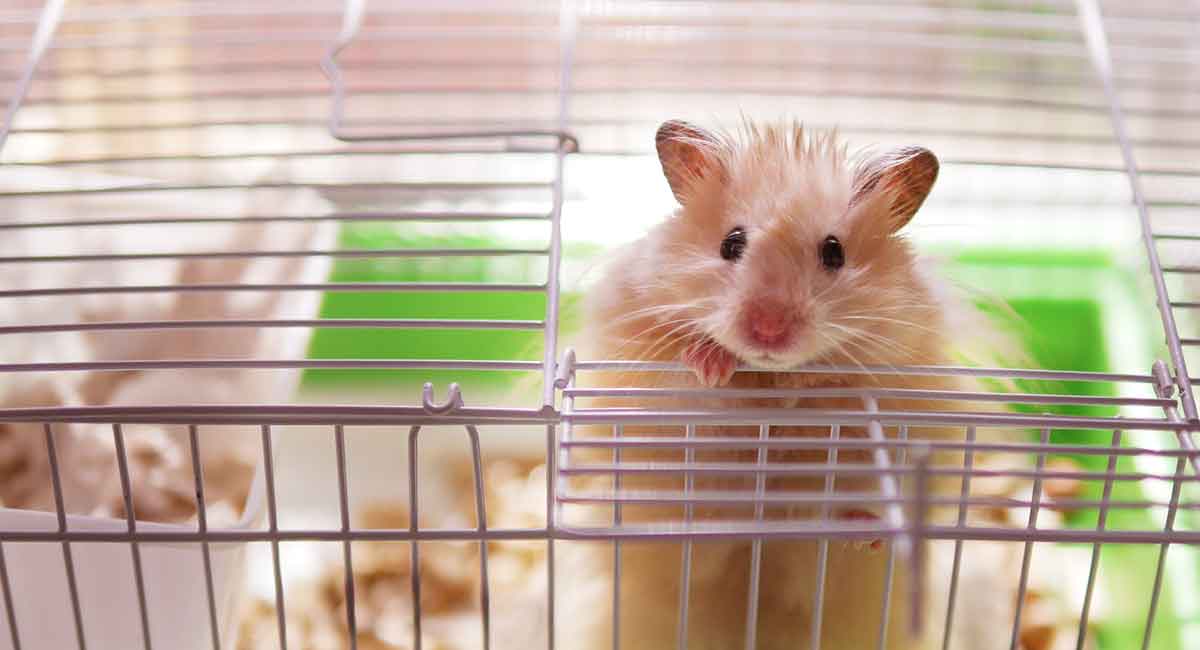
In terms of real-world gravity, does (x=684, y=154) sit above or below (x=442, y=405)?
above

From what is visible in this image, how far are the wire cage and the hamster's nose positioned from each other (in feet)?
0.23

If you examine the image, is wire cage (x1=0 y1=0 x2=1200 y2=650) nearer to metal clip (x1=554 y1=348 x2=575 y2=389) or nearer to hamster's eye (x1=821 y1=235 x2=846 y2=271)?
metal clip (x1=554 y1=348 x2=575 y2=389)

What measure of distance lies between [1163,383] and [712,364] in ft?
1.54

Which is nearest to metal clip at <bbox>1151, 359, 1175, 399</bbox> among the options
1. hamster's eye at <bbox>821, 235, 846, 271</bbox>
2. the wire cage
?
the wire cage

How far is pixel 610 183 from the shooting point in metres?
2.09

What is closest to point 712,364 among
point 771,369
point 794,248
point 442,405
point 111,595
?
point 771,369

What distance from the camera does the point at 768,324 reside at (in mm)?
1122

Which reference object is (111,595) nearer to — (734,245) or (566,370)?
(566,370)

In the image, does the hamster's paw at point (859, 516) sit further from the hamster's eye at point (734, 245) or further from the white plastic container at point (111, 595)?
the white plastic container at point (111, 595)

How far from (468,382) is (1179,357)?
1344 mm

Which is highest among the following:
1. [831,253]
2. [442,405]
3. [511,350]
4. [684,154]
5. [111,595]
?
[684,154]

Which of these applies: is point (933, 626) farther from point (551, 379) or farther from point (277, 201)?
point (277, 201)

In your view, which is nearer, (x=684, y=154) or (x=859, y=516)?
(x=859, y=516)

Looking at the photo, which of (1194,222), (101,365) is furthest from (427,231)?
(1194,222)
